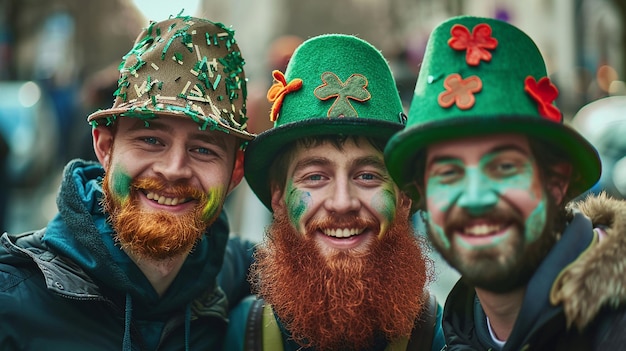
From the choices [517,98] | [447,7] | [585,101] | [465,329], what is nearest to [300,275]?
[465,329]

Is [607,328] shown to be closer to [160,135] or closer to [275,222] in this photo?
[275,222]

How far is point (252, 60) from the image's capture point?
70.6 feet

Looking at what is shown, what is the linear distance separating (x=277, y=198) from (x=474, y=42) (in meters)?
1.46

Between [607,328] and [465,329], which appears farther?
[465,329]

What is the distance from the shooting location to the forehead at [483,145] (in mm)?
2586

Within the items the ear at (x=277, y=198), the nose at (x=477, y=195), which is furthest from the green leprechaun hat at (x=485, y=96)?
the ear at (x=277, y=198)

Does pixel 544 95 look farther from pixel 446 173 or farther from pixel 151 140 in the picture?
pixel 151 140

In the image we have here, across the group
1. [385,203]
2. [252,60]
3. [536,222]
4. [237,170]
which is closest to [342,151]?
[385,203]

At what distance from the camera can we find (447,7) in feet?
73.4

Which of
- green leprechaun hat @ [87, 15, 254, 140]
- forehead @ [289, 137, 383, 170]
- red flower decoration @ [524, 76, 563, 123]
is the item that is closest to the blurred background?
green leprechaun hat @ [87, 15, 254, 140]

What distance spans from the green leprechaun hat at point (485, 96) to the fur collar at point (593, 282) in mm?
338

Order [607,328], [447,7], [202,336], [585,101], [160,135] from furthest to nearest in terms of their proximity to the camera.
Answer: [447,7] < [585,101] < [202,336] < [160,135] < [607,328]

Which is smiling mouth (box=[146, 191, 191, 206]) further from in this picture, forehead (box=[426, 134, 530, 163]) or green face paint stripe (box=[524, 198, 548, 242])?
green face paint stripe (box=[524, 198, 548, 242])

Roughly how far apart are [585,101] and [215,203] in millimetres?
8043
